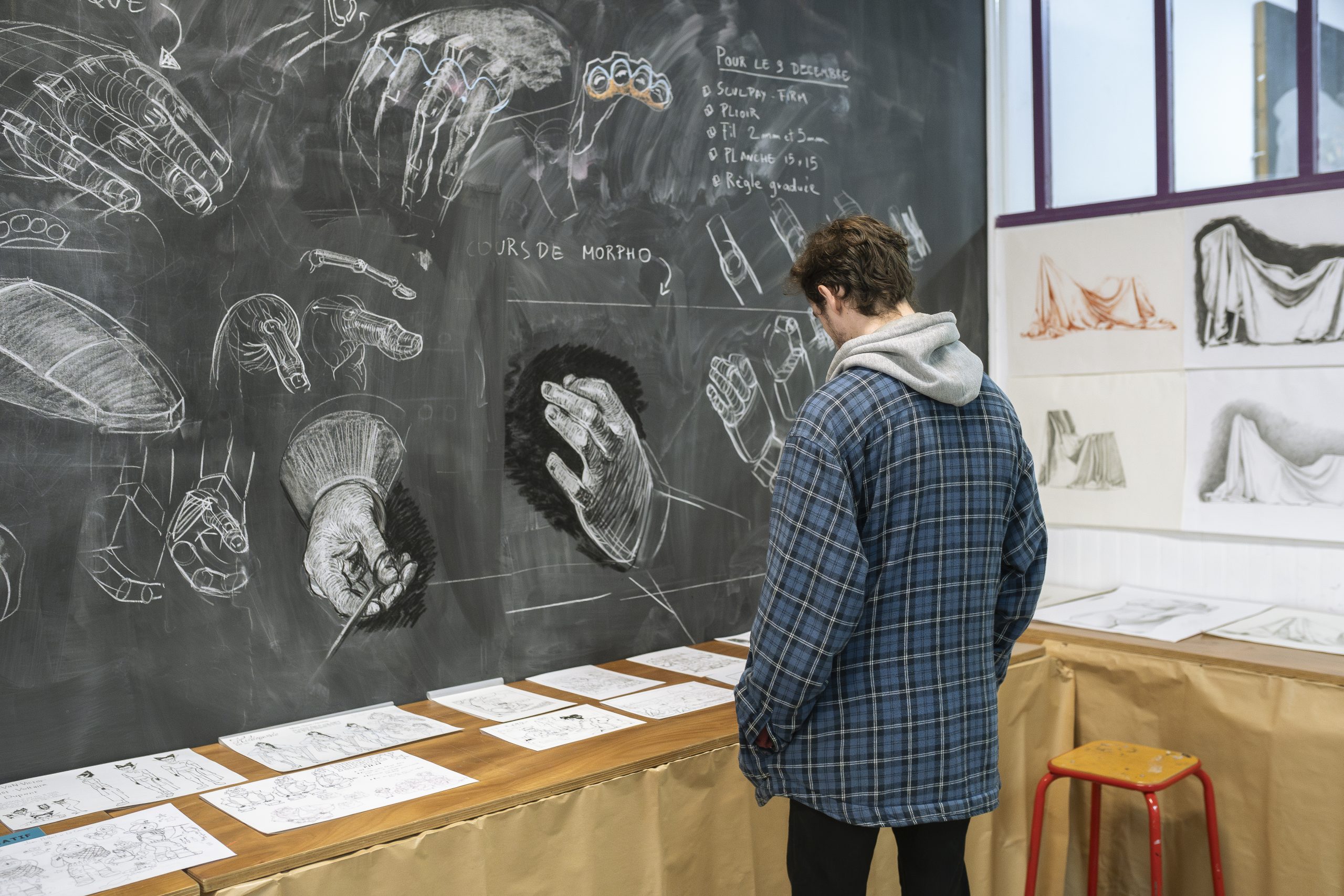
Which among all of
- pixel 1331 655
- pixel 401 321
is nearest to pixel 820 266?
pixel 401 321

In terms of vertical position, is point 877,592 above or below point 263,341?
below

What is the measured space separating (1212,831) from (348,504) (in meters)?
2.12

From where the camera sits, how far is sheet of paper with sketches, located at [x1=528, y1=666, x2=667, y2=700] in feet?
7.46

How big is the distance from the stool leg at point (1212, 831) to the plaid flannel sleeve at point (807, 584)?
1.50 meters

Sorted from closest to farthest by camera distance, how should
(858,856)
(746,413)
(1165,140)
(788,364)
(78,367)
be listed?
(858,856) → (78,367) → (746,413) → (788,364) → (1165,140)

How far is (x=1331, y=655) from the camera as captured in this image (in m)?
2.52

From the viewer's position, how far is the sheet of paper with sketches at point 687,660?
97.0 inches

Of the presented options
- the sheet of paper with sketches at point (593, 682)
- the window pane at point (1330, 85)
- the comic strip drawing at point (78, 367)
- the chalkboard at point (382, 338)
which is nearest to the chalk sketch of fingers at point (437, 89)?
the chalkboard at point (382, 338)

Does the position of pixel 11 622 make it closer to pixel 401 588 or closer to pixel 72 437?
pixel 72 437

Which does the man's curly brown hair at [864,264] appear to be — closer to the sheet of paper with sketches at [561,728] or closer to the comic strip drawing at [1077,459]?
the sheet of paper with sketches at [561,728]

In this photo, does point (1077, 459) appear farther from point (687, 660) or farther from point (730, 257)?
point (687, 660)

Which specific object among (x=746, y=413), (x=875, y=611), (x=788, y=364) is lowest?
(x=875, y=611)

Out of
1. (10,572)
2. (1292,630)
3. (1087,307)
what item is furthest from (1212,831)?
(10,572)

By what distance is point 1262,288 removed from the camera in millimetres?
2994
